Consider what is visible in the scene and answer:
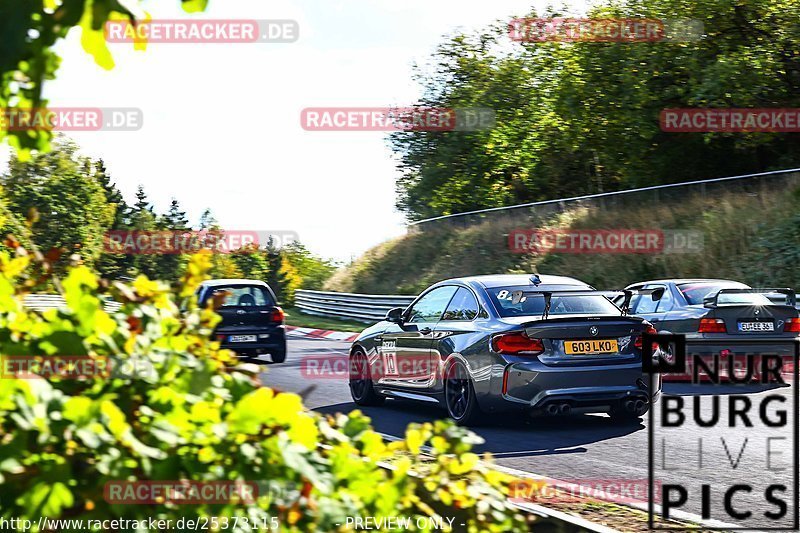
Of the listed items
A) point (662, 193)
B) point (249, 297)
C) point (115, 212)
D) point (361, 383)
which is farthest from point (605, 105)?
point (115, 212)

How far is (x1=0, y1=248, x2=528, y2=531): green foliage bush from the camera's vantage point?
2.53 m

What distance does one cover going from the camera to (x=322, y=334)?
109ft

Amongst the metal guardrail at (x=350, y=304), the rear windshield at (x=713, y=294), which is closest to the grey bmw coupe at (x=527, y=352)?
the rear windshield at (x=713, y=294)

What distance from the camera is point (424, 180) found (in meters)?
49.7

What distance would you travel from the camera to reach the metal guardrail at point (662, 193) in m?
27.5

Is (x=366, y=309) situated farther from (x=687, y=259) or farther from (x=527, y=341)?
(x=527, y=341)

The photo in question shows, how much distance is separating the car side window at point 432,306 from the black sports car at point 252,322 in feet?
29.3

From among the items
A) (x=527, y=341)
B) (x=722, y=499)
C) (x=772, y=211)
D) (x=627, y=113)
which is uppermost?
(x=627, y=113)

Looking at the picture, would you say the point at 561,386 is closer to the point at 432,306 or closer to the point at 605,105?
the point at 432,306

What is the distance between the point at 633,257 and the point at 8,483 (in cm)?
2858

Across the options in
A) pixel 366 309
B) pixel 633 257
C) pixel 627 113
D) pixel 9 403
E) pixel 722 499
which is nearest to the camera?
pixel 9 403

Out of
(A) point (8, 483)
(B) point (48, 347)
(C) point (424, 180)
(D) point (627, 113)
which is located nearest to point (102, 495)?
(A) point (8, 483)

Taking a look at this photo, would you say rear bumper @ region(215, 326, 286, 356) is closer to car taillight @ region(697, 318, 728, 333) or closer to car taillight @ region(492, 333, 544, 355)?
car taillight @ region(697, 318, 728, 333)

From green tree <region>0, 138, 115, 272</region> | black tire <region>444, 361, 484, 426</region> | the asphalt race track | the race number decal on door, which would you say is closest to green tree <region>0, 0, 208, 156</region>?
the asphalt race track
